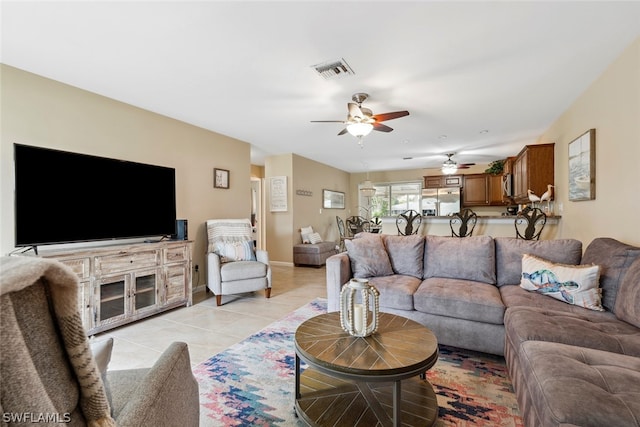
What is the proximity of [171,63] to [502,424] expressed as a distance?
11.7ft

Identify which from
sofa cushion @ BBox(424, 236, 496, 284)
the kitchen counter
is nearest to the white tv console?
sofa cushion @ BBox(424, 236, 496, 284)

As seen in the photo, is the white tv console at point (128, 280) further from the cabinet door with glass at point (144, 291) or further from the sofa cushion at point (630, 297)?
the sofa cushion at point (630, 297)

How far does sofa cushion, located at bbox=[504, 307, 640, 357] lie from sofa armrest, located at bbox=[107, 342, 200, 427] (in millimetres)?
1755

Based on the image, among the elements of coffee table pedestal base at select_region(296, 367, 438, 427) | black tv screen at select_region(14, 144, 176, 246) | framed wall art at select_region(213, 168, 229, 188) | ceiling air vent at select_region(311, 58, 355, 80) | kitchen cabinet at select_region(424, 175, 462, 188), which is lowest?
coffee table pedestal base at select_region(296, 367, 438, 427)

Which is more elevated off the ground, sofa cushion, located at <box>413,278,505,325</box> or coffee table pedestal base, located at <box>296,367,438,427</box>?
sofa cushion, located at <box>413,278,505,325</box>

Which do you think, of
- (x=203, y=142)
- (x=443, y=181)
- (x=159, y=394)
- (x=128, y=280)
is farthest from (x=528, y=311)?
(x=443, y=181)

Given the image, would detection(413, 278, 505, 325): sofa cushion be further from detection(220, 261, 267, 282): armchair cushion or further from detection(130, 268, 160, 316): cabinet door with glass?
detection(130, 268, 160, 316): cabinet door with glass

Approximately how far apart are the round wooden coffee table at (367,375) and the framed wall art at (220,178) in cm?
343

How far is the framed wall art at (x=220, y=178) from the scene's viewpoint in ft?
15.3

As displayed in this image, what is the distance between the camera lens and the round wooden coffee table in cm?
135

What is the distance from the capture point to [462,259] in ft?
9.59

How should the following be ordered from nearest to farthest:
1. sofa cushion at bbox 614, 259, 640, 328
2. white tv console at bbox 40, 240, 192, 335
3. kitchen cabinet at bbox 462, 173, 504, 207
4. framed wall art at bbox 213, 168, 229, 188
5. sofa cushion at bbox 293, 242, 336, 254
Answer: sofa cushion at bbox 614, 259, 640, 328 → white tv console at bbox 40, 240, 192, 335 → framed wall art at bbox 213, 168, 229, 188 → sofa cushion at bbox 293, 242, 336, 254 → kitchen cabinet at bbox 462, 173, 504, 207

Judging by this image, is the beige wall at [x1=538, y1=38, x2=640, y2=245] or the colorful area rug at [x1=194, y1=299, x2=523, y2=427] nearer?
the colorful area rug at [x1=194, y1=299, x2=523, y2=427]

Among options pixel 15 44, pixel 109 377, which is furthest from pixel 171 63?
pixel 109 377
